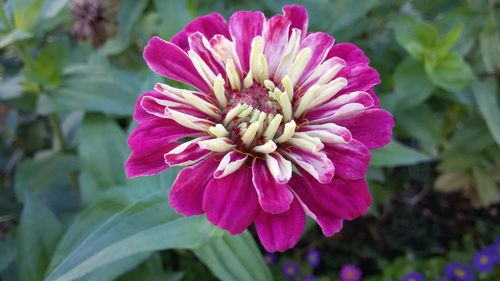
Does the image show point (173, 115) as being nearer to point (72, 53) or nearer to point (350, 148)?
point (350, 148)

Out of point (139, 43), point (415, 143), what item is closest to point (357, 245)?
point (415, 143)

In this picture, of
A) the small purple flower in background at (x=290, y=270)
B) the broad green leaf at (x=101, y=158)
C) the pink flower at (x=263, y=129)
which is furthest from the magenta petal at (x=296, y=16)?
the small purple flower in background at (x=290, y=270)

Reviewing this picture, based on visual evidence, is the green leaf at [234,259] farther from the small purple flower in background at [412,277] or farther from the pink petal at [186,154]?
the small purple flower in background at [412,277]

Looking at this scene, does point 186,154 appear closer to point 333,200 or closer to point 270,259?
point 333,200

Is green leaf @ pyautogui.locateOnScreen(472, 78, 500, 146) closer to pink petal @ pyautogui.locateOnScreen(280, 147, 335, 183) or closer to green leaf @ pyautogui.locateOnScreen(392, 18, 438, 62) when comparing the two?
green leaf @ pyautogui.locateOnScreen(392, 18, 438, 62)

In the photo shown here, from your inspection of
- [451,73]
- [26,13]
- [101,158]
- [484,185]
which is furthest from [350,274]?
[26,13]
